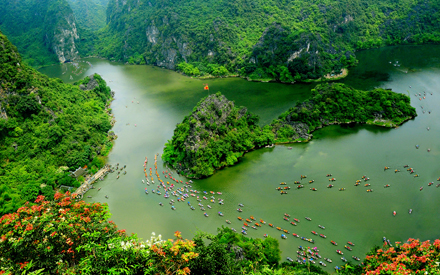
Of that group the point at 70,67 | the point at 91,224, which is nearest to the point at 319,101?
the point at 91,224

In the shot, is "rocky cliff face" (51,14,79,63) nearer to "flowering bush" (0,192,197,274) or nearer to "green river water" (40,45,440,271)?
"green river water" (40,45,440,271)

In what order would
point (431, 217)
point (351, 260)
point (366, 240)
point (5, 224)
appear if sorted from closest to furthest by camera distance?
point (5, 224) → point (351, 260) → point (366, 240) → point (431, 217)

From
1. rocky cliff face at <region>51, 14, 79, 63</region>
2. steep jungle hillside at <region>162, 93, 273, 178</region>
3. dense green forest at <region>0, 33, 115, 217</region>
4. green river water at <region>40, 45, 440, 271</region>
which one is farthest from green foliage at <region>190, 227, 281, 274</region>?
rocky cliff face at <region>51, 14, 79, 63</region>

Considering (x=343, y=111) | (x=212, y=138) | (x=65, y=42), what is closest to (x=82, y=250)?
(x=212, y=138)

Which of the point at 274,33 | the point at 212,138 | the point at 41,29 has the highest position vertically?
the point at 41,29

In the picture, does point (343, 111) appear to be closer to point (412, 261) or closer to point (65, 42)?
point (412, 261)

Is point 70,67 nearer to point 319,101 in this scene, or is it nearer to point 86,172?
point 86,172

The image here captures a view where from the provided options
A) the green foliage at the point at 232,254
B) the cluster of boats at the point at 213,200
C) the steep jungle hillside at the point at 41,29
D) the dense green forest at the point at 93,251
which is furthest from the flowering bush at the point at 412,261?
the steep jungle hillside at the point at 41,29
